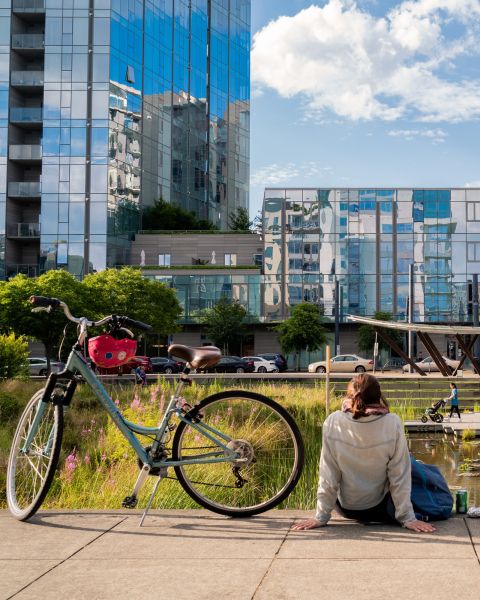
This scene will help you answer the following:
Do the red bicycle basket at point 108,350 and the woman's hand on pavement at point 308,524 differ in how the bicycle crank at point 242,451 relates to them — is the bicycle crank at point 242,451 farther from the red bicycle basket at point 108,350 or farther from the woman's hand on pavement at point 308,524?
the red bicycle basket at point 108,350

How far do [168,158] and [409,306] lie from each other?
31.0 meters

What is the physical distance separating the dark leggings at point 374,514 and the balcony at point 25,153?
59.6 meters

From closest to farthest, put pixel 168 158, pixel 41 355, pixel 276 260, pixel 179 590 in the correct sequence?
pixel 179 590, pixel 41 355, pixel 276 260, pixel 168 158

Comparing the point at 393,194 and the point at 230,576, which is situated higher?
the point at 393,194

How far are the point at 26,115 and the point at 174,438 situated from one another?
6043 centimetres

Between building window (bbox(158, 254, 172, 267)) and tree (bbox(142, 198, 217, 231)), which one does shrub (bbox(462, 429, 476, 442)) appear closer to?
building window (bbox(158, 254, 172, 267))

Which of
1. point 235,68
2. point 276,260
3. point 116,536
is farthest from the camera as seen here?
point 235,68

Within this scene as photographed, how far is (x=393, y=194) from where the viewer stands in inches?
2574

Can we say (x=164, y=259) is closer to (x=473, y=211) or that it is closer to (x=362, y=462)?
(x=473, y=211)

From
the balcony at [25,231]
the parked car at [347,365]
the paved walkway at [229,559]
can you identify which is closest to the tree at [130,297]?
the parked car at [347,365]

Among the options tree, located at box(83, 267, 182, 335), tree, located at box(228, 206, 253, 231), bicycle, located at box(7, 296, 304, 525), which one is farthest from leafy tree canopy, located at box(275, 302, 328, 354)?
bicycle, located at box(7, 296, 304, 525)

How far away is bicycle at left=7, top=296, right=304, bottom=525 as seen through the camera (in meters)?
5.11

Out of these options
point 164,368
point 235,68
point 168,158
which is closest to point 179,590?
point 164,368

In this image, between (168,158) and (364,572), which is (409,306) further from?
(364,572)
